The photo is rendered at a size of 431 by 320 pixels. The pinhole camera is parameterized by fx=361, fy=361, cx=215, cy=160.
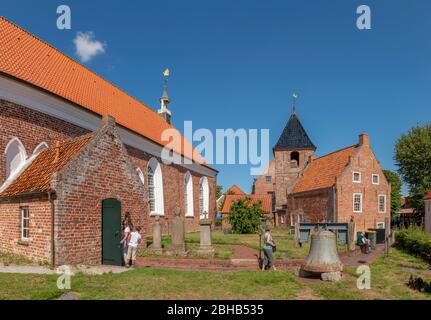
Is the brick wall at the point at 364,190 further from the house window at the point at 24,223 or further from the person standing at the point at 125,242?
the house window at the point at 24,223

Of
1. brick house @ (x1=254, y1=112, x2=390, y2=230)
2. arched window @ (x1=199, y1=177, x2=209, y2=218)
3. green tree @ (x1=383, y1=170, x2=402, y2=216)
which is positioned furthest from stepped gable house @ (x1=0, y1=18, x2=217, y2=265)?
green tree @ (x1=383, y1=170, x2=402, y2=216)

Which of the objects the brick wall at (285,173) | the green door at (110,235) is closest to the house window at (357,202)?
the brick wall at (285,173)

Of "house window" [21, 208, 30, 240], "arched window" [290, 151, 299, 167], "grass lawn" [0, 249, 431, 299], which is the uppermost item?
"arched window" [290, 151, 299, 167]

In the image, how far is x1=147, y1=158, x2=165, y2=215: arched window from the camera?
27.0 m

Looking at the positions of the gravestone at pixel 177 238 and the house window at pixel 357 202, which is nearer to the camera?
the gravestone at pixel 177 238

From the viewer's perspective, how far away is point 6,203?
42.2 ft

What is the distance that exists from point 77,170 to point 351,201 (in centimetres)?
2456

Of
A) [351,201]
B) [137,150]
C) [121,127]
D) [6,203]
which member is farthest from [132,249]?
[351,201]

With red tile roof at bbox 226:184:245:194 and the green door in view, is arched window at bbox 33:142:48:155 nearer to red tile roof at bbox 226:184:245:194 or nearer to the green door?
the green door

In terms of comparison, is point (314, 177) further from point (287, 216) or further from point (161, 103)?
point (161, 103)

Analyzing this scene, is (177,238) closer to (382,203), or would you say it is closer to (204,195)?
(204,195)

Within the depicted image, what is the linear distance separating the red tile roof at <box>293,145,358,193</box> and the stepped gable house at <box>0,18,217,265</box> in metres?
18.7

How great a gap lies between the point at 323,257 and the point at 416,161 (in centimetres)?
4165

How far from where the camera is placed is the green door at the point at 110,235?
12547 mm
